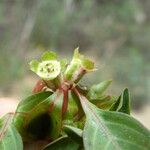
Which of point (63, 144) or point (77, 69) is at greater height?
point (77, 69)

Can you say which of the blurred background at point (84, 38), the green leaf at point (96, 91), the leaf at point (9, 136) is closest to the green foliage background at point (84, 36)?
the blurred background at point (84, 38)

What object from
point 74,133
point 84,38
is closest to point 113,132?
point 74,133

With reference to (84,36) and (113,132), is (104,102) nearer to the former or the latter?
(113,132)

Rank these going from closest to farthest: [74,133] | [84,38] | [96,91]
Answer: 1. [74,133]
2. [96,91]
3. [84,38]

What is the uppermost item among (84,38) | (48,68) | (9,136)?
(84,38)

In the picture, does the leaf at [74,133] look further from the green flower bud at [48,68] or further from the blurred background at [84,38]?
the blurred background at [84,38]

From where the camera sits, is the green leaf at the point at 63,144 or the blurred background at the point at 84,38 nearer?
the green leaf at the point at 63,144
